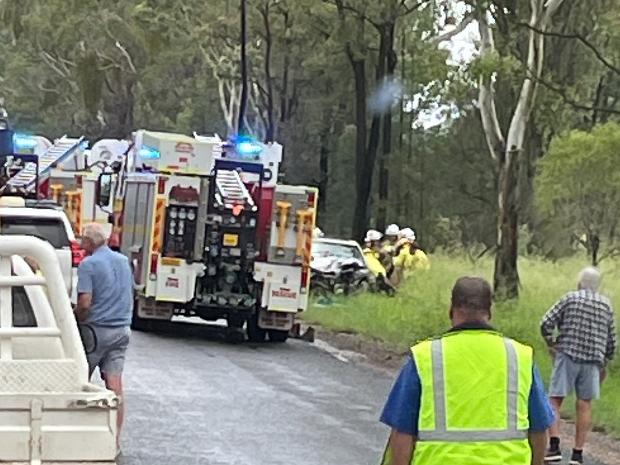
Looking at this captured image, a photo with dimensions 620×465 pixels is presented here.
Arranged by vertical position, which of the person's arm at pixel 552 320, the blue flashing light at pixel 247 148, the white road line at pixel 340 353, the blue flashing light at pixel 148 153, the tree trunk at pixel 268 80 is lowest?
the white road line at pixel 340 353

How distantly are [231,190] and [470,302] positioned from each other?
17370mm

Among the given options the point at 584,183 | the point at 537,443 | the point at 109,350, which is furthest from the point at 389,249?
the point at 537,443

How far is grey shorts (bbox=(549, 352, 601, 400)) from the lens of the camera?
42.2ft

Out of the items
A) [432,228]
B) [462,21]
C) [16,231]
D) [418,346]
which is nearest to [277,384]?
[16,231]

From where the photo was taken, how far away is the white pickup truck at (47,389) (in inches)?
265

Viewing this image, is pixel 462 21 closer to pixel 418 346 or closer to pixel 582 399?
pixel 582 399

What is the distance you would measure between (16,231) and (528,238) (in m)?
37.1

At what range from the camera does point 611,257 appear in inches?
1609

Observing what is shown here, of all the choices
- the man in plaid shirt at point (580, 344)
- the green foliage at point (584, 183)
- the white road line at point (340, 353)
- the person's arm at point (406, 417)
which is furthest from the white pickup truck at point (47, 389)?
the green foliage at point (584, 183)

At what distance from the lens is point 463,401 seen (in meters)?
5.84

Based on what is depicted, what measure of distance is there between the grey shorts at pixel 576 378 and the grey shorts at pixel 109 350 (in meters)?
3.47

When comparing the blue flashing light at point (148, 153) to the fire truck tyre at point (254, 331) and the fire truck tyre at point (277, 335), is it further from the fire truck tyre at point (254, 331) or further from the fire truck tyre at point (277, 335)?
the fire truck tyre at point (277, 335)

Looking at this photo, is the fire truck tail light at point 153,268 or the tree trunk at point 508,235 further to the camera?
the tree trunk at point 508,235

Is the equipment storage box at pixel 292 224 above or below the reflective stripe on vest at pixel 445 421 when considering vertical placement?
above
